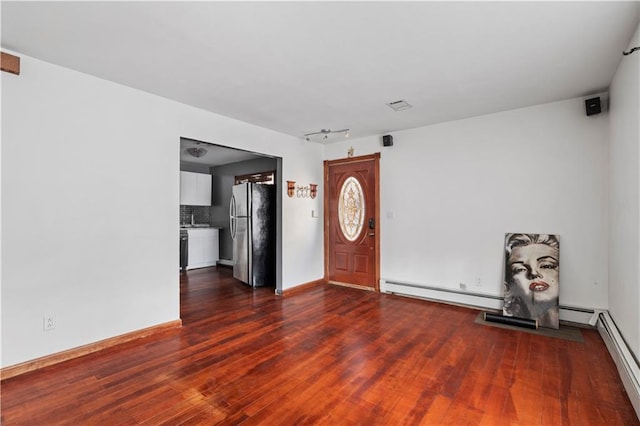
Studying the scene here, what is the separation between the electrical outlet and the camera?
267 centimetres

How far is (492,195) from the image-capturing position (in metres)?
4.13

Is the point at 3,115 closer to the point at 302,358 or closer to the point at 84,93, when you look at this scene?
the point at 84,93

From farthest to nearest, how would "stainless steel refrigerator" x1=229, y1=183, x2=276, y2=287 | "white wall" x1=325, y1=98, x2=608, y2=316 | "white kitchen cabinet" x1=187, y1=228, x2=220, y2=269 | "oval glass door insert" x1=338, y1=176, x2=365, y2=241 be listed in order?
"white kitchen cabinet" x1=187, y1=228, x2=220, y2=269 → "stainless steel refrigerator" x1=229, y1=183, x2=276, y2=287 → "oval glass door insert" x1=338, y1=176, x2=365, y2=241 → "white wall" x1=325, y1=98, x2=608, y2=316

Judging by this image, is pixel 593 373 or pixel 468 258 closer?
pixel 593 373

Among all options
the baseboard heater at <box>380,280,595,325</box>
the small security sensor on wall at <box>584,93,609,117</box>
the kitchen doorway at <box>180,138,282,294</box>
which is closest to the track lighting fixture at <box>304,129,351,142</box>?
the kitchen doorway at <box>180,138,282,294</box>

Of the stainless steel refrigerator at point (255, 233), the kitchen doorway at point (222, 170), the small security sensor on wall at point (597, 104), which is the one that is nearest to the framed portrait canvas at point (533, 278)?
the small security sensor on wall at point (597, 104)

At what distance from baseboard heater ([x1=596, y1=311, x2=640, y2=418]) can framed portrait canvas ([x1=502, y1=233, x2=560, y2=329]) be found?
0.45 metres

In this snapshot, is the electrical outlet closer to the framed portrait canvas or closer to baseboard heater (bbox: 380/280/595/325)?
baseboard heater (bbox: 380/280/595/325)

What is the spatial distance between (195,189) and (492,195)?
6325 mm

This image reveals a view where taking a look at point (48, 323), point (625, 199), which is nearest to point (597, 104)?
point (625, 199)

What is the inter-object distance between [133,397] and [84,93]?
2.68 m

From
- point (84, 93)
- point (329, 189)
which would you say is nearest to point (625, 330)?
point (329, 189)

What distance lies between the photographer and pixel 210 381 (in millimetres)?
2418

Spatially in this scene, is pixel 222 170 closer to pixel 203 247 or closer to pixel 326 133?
pixel 203 247
